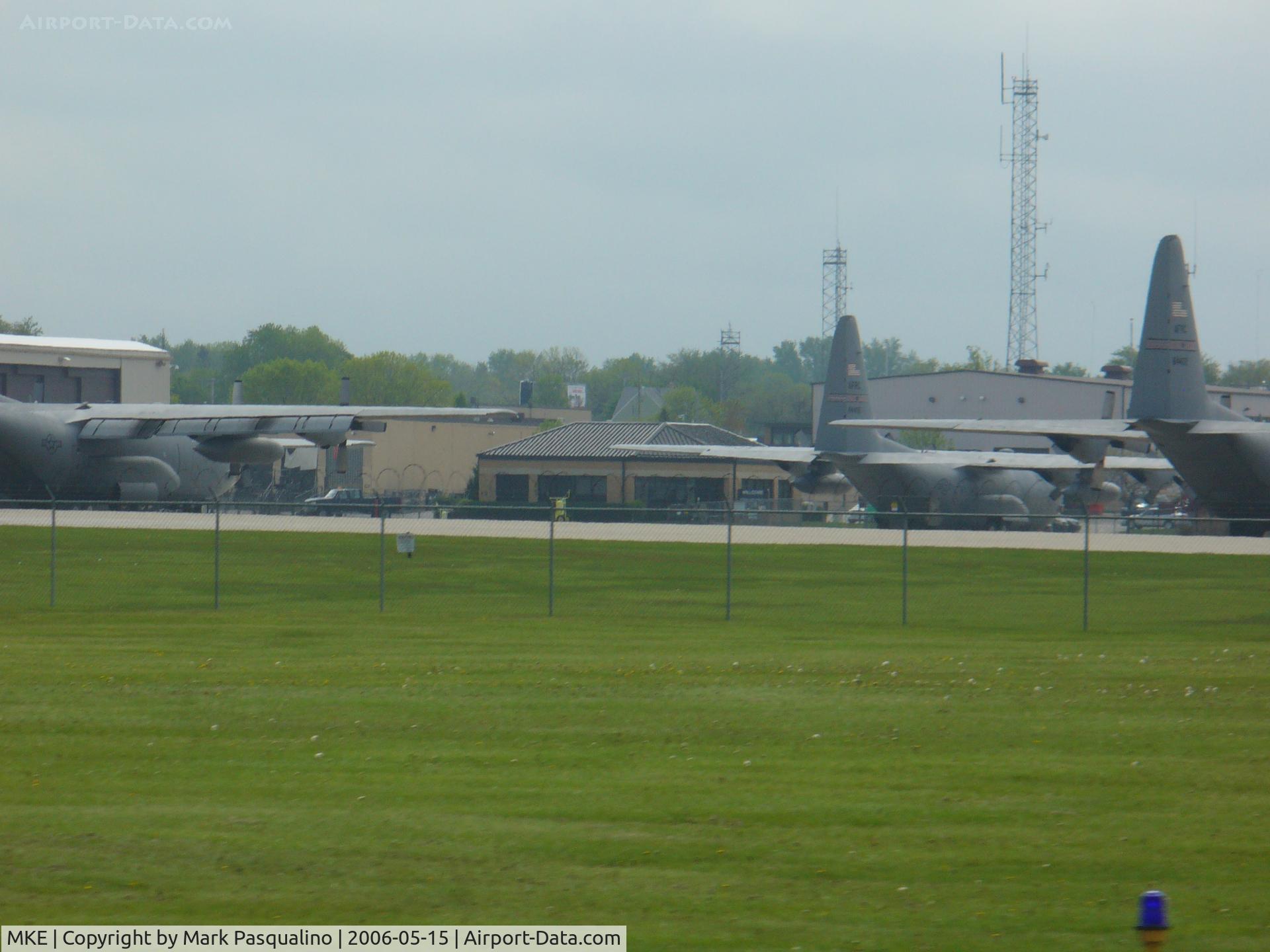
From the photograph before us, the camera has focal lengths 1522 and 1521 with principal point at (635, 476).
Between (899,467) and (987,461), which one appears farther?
(987,461)

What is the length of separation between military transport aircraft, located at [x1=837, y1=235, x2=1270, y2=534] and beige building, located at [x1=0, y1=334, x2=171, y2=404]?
45.4 metres

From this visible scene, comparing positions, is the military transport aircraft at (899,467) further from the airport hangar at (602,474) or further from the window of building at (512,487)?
the window of building at (512,487)

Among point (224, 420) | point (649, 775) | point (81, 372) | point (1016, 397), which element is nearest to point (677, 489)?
point (1016, 397)

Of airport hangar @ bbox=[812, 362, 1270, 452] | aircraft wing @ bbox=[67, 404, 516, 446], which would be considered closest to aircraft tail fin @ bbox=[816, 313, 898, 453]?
aircraft wing @ bbox=[67, 404, 516, 446]

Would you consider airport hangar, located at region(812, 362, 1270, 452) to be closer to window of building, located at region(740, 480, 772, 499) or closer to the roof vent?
the roof vent

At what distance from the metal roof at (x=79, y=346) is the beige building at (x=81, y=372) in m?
0.03

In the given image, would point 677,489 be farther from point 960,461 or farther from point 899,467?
point 899,467

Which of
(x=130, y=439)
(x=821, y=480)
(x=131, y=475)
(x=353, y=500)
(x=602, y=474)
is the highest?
(x=130, y=439)

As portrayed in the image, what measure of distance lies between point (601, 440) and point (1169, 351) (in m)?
49.7

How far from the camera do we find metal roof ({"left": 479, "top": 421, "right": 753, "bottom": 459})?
8494cm

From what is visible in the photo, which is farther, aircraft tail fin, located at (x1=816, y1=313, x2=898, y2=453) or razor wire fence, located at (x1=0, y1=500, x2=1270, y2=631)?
aircraft tail fin, located at (x1=816, y1=313, x2=898, y2=453)

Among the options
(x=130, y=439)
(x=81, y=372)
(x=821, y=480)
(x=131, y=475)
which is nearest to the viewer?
(x=130, y=439)

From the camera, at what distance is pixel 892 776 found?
1174cm

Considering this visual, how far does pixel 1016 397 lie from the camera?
3445 inches
